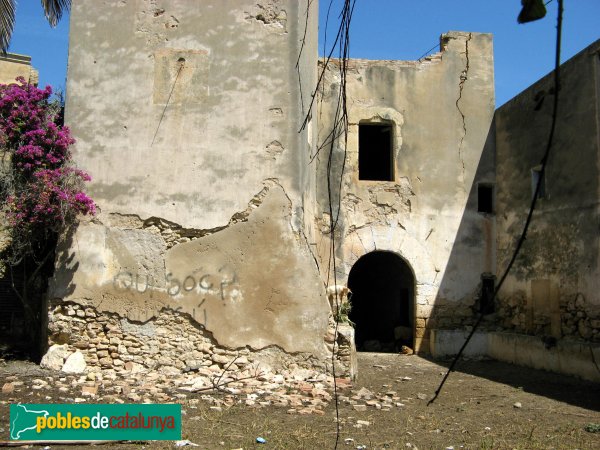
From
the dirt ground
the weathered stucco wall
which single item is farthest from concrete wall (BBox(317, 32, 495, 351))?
the dirt ground

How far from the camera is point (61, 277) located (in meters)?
8.04

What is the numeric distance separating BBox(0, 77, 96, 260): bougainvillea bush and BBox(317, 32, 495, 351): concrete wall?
5.15m

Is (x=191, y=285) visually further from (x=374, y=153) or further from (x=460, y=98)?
(x=374, y=153)

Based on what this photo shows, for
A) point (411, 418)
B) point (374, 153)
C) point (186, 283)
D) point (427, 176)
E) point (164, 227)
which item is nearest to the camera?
point (411, 418)

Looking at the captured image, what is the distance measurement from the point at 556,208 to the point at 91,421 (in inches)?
348

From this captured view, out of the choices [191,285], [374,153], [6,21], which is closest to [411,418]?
[191,285]

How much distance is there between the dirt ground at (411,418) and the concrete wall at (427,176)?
3126 mm

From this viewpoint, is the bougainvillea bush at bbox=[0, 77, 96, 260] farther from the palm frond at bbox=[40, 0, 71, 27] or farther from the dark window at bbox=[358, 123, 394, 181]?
the dark window at bbox=[358, 123, 394, 181]

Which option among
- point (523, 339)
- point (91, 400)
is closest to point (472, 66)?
point (523, 339)

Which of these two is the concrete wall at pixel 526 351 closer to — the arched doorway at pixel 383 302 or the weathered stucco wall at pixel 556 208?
the weathered stucco wall at pixel 556 208

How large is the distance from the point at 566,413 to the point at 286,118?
5.45m

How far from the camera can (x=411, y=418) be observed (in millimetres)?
6621

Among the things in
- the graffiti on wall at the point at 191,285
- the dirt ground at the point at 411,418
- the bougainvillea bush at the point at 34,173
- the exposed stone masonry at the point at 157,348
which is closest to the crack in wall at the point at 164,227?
the bougainvillea bush at the point at 34,173

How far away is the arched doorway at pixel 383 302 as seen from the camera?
13219 mm
